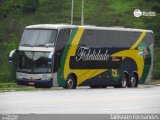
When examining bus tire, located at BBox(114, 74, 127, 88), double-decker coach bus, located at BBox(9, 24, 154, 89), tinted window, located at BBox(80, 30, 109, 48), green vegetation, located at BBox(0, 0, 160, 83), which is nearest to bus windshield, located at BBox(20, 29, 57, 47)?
double-decker coach bus, located at BBox(9, 24, 154, 89)

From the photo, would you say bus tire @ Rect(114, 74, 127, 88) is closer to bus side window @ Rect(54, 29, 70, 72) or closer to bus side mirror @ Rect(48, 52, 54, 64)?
bus side window @ Rect(54, 29, 70, 72)

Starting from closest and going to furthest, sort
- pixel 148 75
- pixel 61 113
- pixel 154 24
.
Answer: pixel 61 113
pixel 148 75
pixel 154 24

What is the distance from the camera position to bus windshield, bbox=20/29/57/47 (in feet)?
132

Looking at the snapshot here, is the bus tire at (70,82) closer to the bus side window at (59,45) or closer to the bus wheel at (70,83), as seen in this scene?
the bus wheel at (70,83)

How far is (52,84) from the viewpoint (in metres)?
Answer: 40.5

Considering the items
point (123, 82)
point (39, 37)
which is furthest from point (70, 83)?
point (123, 82)

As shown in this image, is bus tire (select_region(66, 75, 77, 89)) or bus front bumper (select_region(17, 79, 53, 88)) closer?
bus front bumper (select_region(17, 79, 53, 88))

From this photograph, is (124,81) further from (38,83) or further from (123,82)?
(38,83)

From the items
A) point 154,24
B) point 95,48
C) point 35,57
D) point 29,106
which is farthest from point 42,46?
point 154,24

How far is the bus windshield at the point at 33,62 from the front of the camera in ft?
133

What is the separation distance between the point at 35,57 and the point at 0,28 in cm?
7206

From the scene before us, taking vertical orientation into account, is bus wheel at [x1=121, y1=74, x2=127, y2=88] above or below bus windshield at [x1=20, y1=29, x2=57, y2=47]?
below

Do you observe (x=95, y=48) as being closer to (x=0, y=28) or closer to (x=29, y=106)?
(x=29, y=106)

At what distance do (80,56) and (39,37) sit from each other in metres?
2.99
